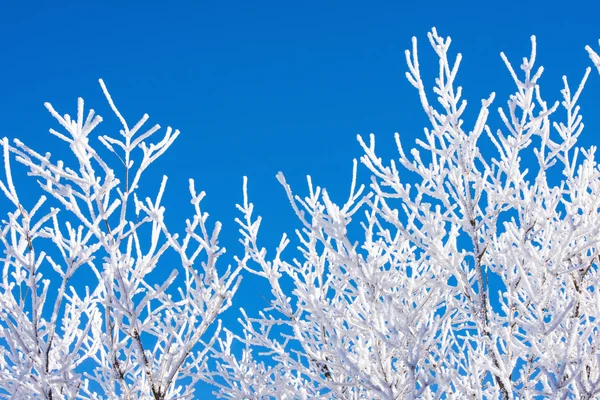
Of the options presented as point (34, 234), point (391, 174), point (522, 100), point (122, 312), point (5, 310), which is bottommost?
point (122, 312)

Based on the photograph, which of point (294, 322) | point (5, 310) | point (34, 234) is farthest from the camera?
point (294, 322)

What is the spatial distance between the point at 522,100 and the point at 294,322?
2.59m

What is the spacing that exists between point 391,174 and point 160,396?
218 cm

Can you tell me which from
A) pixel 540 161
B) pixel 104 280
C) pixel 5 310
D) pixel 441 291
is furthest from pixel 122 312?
pixel 540 161

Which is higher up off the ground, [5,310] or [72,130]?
[72,130]

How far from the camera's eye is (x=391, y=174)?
3748 millimetres

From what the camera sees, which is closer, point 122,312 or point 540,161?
point 122,312

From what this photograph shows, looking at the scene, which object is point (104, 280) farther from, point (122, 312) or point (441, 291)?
point (441, 291)

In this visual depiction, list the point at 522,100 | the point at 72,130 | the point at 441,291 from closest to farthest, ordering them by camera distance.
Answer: the point at 72,130 → the point at 522,100 → the point at 441,291

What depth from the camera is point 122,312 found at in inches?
127

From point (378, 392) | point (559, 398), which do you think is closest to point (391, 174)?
point (378, 392)

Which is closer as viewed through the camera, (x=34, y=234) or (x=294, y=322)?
(x=34, y=234)

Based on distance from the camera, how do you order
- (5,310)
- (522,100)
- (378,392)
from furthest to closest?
1. (522,100)
2. (5,310)
3. (378,392)

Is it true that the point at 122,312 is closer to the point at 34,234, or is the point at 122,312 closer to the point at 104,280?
the point at 104,280
